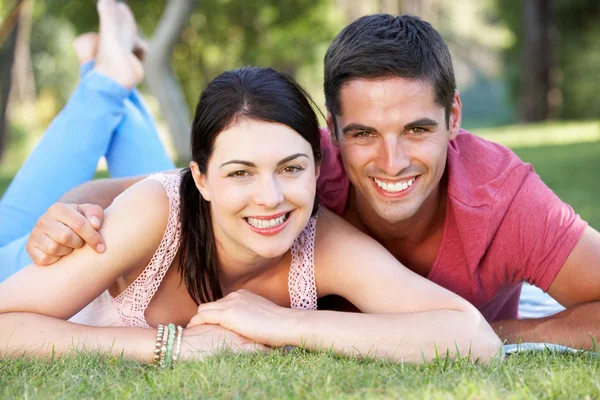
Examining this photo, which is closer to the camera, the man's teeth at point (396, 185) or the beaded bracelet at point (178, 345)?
the beaded bracelet at point (178, 345)

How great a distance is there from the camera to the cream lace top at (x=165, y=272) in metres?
3.37

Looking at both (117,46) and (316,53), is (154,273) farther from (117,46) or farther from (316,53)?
(316,53)

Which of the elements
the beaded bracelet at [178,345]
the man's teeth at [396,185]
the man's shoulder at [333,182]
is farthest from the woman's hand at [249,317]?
the man's shoulder at [333,182]

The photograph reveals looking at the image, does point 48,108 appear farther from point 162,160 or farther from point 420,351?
point 420,351

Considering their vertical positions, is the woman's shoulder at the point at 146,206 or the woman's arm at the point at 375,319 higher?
the woman's shoulder at the point at 146,206

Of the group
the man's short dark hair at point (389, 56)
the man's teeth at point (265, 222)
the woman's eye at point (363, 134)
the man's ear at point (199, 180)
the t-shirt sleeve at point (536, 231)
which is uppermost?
the man's short dark hair at point (389, 56)

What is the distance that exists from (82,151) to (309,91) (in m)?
19.6

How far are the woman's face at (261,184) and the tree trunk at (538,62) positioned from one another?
1840 centimetres

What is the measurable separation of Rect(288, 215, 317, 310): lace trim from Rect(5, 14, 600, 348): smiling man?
1.16 feet

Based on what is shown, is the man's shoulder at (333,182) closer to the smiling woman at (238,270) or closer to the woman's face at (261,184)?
the smiling woman at (238,270)

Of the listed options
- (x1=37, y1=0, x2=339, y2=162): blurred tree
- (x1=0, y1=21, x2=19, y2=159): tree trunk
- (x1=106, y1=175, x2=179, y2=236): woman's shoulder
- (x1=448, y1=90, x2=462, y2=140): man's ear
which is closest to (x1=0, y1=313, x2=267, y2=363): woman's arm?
(x1=106, y1=175, x2=179, y2=236): woman's shoulder

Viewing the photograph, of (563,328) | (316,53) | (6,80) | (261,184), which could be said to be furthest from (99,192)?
(316,53)

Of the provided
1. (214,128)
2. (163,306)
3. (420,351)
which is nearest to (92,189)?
(163,306)

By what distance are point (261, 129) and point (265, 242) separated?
45 centimetres
